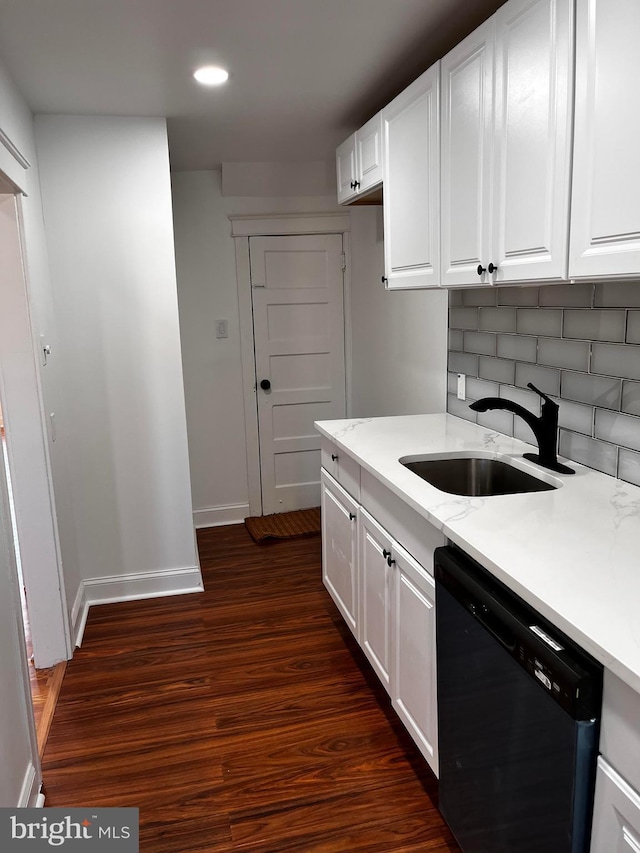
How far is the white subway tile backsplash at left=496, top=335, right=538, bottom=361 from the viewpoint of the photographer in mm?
2305

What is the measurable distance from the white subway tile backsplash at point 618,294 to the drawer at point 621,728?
3.60ft

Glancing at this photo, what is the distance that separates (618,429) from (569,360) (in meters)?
0.31

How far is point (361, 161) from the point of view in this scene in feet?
9.61

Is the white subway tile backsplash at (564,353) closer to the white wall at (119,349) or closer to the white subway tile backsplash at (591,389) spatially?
the white subway tile backsplash at (591,389)

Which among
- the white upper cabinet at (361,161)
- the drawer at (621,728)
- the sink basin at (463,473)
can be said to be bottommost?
the drawer at (621,728)

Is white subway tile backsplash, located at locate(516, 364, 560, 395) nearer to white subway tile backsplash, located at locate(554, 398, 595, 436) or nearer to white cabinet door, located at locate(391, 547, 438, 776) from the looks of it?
white subway tile backsplash, located at locate(554, 398, 595, 436)

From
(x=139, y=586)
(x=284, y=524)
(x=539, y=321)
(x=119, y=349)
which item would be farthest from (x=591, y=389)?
(x=284, y=524)

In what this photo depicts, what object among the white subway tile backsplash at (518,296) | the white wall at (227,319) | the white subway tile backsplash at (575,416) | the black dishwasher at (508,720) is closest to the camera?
the black dishwasher at (508,720)

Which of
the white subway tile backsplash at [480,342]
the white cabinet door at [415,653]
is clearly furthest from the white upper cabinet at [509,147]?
the white cabinet door at [415,653]

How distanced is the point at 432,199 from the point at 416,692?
5.35 feet

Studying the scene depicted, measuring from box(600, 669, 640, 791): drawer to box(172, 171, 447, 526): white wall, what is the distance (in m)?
2.67

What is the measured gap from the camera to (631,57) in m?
1.32

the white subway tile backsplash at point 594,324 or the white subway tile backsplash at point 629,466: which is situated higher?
the white subway tile backsplash at point 594,324

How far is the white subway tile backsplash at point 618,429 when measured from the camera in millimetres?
1812
